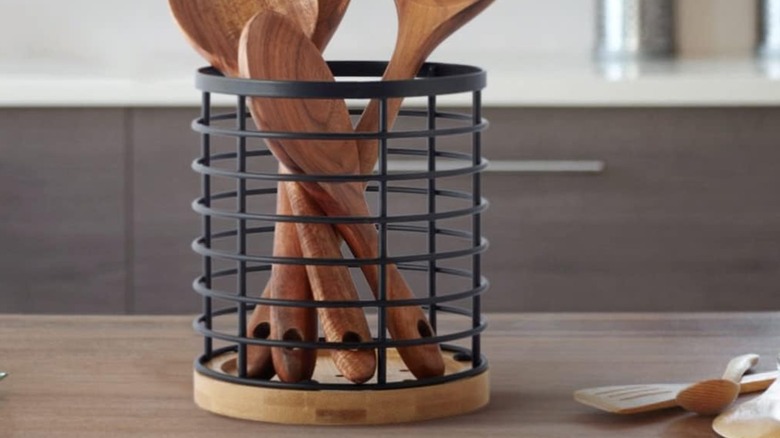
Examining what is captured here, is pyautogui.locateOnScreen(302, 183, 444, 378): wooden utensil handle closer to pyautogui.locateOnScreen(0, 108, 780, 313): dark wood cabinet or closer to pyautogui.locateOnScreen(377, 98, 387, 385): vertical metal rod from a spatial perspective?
pyautogui.locateOnScreen(377, 98, 387, 385): vertical metal rod

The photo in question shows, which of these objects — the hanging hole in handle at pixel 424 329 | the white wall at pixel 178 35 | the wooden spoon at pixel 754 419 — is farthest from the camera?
the white wall at pixel 178 35

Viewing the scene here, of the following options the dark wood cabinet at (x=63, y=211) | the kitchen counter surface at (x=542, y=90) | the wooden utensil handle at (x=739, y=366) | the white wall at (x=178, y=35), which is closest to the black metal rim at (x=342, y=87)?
the wooden utensil handle at (x=739, y=366)

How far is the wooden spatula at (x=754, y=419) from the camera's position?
2.32 feet

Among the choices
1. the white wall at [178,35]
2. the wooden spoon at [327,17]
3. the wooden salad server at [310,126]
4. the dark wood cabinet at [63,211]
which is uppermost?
the white wall at [178,35]

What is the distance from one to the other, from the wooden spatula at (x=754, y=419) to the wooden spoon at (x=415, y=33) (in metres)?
0.24

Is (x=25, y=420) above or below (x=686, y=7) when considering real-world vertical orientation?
below

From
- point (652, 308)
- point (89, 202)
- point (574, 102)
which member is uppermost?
point (574, 102)

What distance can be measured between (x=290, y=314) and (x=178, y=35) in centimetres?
220

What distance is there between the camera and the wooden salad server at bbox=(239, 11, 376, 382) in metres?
0.73

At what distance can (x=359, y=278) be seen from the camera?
7.55 ft

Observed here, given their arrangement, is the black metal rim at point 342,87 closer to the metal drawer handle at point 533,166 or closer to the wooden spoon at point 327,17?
the wooden spoon at point 327,17

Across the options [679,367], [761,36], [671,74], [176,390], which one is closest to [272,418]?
[176,390]

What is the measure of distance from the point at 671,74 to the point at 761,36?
0.57 metres

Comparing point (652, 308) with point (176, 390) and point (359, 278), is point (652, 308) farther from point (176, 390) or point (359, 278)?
point (176, 390)
